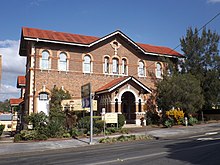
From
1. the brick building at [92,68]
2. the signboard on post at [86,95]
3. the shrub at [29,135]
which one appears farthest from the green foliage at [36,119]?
the brick building at [92,68]

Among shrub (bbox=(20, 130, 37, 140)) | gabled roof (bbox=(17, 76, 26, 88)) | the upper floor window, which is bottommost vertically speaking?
shrub (bbox=(20, 130, 37, 140))

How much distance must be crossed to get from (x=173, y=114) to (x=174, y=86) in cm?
291

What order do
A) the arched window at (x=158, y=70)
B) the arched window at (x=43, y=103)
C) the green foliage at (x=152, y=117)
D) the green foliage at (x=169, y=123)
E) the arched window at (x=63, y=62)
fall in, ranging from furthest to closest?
the arched window at (x=158, y=70)
the green foliage at (x=152, y=117)
the arched window at (x=63, y=62)
the green foliage at (x=169, y=123)
the arched window at (x=43, y=103)

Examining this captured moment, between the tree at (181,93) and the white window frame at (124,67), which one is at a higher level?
the white window frame at (124,67)

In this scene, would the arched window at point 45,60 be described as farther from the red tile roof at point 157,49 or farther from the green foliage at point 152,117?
the red tile roof at point 157,49

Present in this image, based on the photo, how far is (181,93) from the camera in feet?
86.4

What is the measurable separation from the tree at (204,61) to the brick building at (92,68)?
155 inches

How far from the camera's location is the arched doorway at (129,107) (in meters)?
28.4

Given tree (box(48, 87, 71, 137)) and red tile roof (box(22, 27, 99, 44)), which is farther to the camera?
red tile roof (box(22, 27, 99, 44))

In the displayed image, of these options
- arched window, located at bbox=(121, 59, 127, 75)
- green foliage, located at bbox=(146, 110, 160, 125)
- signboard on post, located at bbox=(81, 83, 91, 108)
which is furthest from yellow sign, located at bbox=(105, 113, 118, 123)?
arched window, located at bbox=(121, 59, 127, 75)

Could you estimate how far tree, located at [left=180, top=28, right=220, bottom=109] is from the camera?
104 feet

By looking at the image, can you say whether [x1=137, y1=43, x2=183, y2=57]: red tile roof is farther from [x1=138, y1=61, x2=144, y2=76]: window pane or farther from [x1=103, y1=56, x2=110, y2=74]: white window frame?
[x1=103, y1=56, x2=110, y2=74]: white window frame

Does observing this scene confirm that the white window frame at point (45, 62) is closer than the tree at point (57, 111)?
No

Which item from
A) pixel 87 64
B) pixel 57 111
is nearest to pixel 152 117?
pixel 87 64
